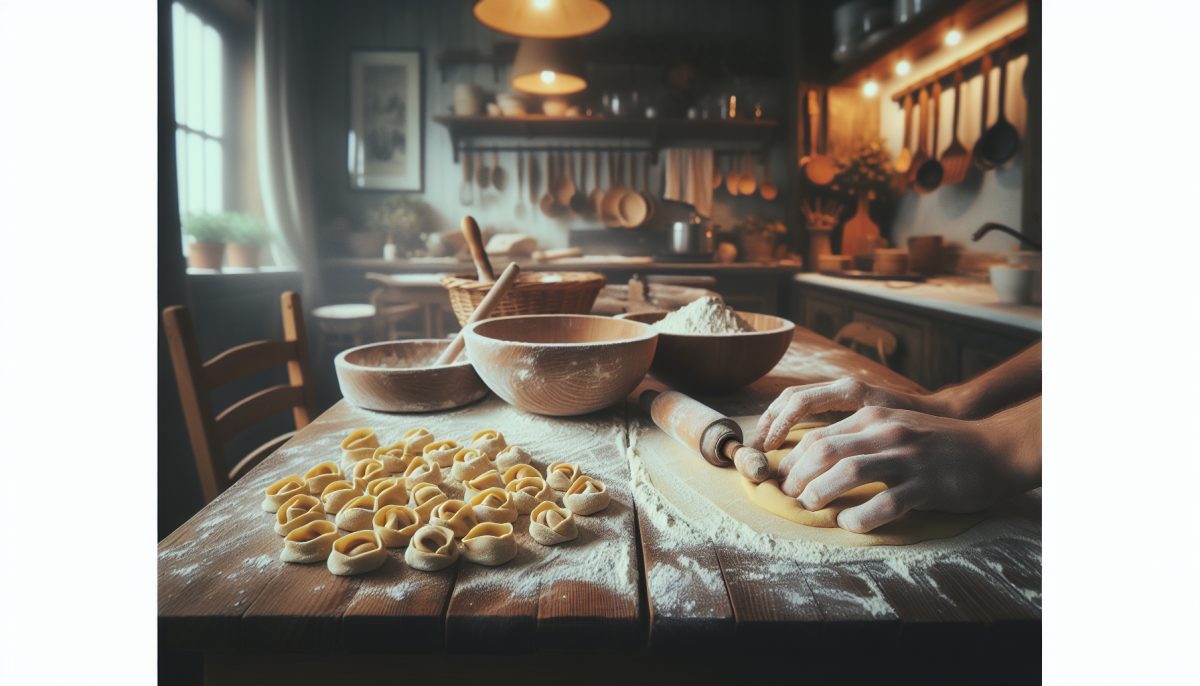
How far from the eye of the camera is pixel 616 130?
4.42 metres

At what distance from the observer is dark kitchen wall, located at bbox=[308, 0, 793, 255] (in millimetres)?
4477

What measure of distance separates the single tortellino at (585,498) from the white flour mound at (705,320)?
43 centimetres

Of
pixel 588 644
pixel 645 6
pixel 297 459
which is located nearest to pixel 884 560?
pixel 588 644

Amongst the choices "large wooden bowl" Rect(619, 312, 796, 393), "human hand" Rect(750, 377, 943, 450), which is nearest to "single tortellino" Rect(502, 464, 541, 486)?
"human hand" Rect(750, 377, 943, 450)

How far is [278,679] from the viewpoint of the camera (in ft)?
1.64

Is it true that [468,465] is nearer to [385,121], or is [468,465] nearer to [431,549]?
[431,549]

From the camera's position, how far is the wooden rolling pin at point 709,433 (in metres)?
0.65

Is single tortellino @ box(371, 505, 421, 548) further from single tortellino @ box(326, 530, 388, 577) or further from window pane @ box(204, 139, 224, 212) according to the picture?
window pane @ box(204, 139, 224, 212)

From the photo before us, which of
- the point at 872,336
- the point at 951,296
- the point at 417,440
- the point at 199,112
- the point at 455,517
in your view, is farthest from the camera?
the point at 199,112

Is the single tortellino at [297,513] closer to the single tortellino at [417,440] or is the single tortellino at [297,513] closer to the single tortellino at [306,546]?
the single tortellino at [306,546]

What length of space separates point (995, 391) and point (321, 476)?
2.65 feet

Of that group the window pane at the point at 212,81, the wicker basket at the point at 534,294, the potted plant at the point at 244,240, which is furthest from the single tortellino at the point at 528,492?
the window pane at the point at 212,81

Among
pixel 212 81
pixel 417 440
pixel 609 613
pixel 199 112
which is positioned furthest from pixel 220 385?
pixel 212 81

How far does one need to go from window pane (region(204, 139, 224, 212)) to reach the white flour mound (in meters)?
3.26
